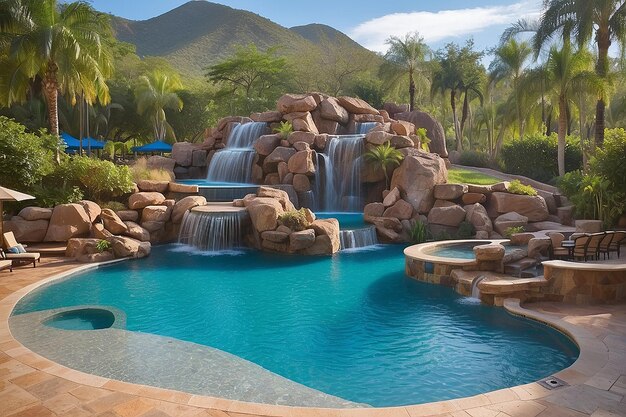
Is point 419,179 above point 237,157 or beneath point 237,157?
beneath

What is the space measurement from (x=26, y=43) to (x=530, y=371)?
20849mm

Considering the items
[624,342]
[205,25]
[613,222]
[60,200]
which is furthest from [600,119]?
[205,25]

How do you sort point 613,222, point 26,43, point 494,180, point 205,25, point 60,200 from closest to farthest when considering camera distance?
point 613,222, point 60,200, point 26,43, point 494,180, point 205,25

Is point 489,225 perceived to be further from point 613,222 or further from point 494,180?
point 494,180

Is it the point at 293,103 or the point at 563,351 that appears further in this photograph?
the point at 293,103

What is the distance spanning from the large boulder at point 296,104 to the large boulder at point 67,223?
1432 centimetres

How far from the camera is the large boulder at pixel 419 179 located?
18.8 metres

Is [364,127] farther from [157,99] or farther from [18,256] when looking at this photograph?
[157,99]

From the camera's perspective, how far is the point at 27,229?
581 inches

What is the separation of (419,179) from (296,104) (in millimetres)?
10337

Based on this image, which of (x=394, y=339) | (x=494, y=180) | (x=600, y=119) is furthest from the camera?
(x=494, y=180)

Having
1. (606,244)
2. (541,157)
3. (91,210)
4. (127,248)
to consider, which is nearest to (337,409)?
(606,244)

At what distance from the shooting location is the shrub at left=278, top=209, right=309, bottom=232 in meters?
15.5

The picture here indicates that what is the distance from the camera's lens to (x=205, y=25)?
120m
